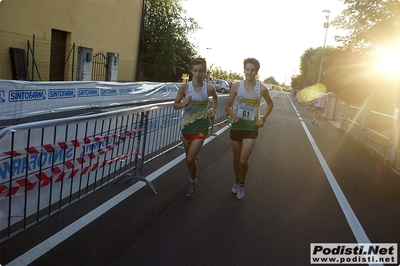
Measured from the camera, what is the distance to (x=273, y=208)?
4957 millimetres

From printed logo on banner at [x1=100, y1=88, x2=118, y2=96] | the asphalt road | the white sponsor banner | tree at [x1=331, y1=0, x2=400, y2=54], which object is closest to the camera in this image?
the asphalt road

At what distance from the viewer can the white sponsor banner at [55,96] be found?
30.9 ft

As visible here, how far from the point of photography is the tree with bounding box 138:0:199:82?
3266 centimetres

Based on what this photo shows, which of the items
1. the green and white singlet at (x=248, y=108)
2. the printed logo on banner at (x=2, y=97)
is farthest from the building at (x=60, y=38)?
the green and white singlet at (x=248, y=108)

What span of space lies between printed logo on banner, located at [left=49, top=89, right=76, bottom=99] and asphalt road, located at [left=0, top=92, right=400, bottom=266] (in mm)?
5464

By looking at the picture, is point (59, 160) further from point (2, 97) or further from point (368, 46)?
point (368, 46)

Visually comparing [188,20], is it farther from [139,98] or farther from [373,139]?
[373,139]

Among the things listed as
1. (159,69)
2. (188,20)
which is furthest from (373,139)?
(188,20)

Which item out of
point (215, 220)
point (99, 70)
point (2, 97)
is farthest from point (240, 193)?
point (99, 70)

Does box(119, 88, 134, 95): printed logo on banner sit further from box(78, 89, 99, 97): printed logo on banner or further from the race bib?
the race bib

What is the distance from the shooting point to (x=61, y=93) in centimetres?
1127

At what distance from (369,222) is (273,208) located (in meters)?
1.28

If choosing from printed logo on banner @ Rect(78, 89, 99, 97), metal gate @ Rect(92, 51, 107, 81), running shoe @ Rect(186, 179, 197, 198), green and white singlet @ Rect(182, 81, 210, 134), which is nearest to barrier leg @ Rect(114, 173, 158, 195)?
running shoe @ Rect(186, 179, 197, 198)

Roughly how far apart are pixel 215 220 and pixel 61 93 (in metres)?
8.63
